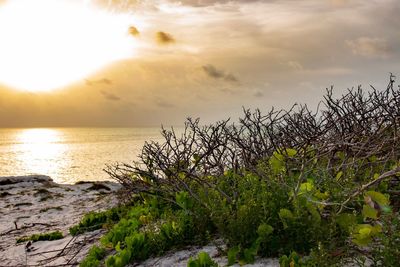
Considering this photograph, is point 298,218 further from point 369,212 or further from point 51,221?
point 51,221

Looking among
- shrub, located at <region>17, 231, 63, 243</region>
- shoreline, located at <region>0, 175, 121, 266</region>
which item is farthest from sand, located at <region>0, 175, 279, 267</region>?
shrub, located at <region>17, 231, 63, 243</region>

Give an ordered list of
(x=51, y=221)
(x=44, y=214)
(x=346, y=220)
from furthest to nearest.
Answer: (x=44, y=214), (x=51, y=221), (x=346, y=220)

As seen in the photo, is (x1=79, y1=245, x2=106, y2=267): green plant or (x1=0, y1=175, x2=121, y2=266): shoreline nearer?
(x1=79, y1=245, x2=106, y2=267): green plant

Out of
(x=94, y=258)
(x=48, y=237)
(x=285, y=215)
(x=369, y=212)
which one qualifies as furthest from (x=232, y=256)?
(x=48, y=237)

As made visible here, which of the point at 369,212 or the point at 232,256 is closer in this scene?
the point at 369,212

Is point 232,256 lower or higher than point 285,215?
lower

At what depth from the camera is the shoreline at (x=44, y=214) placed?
8.16 meters

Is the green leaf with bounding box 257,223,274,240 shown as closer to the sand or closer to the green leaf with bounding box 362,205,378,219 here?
the sand

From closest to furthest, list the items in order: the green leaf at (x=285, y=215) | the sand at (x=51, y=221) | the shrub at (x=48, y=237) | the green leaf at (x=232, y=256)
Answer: the green leaf at (x=285, y=215), the green leaf at (x=232, y=256), the sand at (x=51, y=221), the shrub at (x=48, y=237)

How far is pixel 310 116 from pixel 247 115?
1.53 meters

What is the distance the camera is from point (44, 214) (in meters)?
13.4

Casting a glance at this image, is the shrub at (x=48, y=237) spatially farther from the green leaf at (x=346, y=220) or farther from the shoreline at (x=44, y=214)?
the green leaf at (x=346, y=220)

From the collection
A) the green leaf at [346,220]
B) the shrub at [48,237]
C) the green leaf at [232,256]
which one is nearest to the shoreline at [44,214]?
the shrub at [48,237]

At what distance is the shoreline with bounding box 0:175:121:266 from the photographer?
8.16 m
